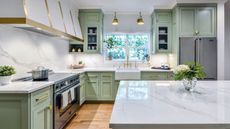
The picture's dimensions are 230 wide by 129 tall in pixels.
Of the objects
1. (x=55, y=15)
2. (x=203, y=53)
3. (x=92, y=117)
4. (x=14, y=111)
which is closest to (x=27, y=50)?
(x=55, y=15)

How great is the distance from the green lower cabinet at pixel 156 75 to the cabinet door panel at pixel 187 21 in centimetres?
106

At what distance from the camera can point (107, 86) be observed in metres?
5.18

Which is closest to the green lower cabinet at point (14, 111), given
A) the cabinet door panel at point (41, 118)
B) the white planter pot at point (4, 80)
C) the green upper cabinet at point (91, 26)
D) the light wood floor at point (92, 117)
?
the cabinet door panel at point (41, 118)

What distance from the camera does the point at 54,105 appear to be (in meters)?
2.78

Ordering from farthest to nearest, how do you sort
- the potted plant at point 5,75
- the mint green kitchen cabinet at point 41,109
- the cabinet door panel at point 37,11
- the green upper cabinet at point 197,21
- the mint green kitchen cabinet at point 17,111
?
the green upper cabinet at point 197,21
the cabinet door panel at point 37,11
the potted plant at point 5,75
the mint green kitchen cabinet at point 41,109
the mint green kitchen cabinet at point 17,111

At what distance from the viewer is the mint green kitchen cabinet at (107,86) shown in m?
5.15

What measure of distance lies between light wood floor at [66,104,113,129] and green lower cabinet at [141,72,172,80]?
1.18 m

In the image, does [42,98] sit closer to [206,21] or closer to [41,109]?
[41,109]

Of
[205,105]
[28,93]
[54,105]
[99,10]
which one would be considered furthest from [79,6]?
[205,105]

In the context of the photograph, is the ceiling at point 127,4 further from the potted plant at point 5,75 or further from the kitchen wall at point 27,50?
the potted plant at point 5,75

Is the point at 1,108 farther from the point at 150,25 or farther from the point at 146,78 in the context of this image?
the point at 150,25

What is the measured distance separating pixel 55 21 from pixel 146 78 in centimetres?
270

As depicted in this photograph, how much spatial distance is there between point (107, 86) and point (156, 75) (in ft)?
4.30

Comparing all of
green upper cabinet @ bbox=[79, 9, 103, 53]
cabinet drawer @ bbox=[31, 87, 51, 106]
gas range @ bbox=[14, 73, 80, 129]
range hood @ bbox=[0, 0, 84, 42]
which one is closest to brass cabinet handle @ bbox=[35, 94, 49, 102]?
cabinet drawer @ bbox=[31, 87, 51, 106]
